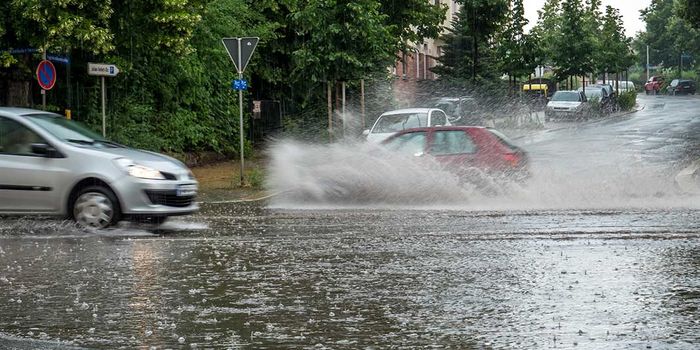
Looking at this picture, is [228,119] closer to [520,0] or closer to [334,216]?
[334,216]

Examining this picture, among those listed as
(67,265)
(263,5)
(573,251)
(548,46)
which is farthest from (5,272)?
(548,46)

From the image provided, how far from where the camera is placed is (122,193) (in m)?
12.6

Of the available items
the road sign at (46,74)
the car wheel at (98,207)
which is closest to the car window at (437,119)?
the road sign at (46,74)

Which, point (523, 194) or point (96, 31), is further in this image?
point (96, 31)

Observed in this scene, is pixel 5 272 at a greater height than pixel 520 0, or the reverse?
pixel 520 0

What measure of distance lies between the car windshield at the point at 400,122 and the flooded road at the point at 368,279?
31.2ft

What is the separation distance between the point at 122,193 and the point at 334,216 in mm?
3088

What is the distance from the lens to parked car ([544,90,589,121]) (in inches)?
2066

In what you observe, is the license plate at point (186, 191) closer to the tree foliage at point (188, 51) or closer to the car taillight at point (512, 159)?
the car taillight at point (512, 159)

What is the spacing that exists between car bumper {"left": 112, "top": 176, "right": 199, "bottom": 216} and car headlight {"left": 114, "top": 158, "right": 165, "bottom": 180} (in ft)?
0.22

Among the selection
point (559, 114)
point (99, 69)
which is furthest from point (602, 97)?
point (99, 69)

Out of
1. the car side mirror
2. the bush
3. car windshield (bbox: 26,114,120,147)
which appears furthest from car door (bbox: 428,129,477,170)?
the bush

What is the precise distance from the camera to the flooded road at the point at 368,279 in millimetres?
6629

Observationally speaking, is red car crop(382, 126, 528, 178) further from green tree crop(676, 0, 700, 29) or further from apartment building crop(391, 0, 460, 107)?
green tree crop(676, 0, 700, 29)
